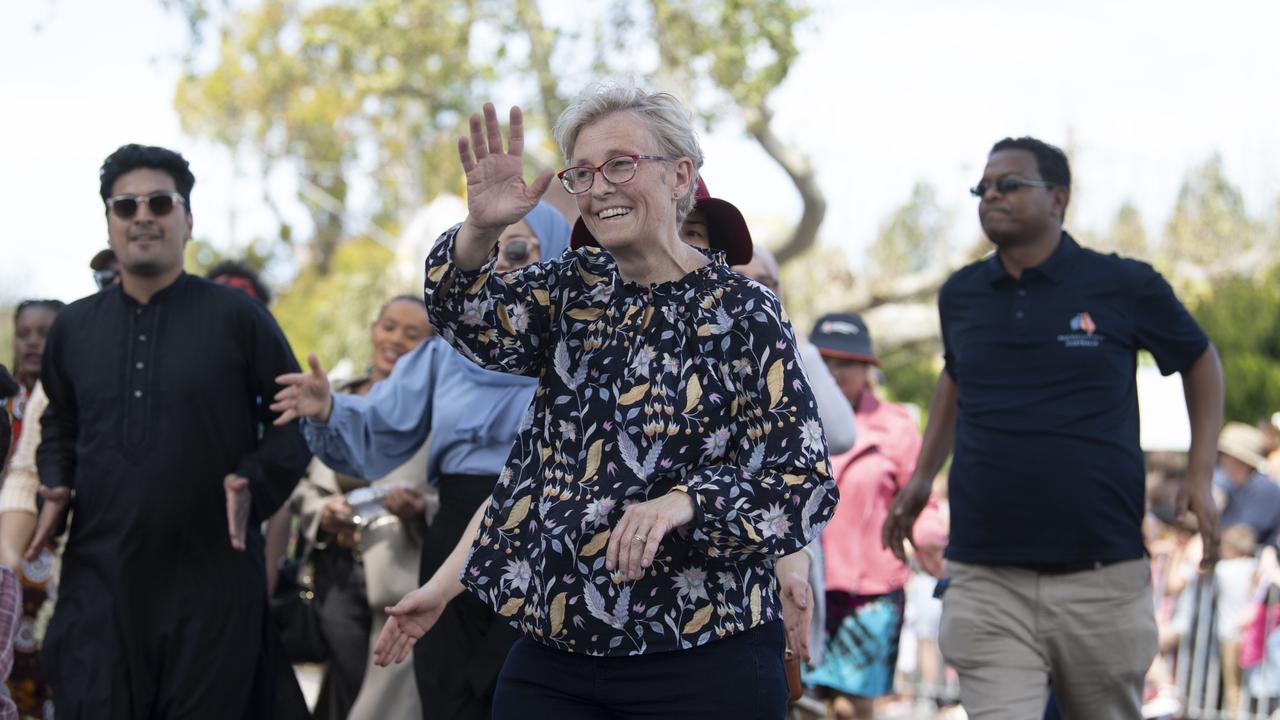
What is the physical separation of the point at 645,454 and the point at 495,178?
0.68 metres

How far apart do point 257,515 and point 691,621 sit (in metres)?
2.41

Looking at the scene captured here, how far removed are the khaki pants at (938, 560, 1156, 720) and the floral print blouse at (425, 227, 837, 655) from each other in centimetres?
228

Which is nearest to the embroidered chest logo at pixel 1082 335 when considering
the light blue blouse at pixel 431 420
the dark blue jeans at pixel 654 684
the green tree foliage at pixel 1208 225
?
the light blue blouse at pixel 431 420

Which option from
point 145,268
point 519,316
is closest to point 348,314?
point 145,268

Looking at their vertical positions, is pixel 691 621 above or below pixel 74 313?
below

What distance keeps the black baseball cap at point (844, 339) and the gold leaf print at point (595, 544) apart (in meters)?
4.88

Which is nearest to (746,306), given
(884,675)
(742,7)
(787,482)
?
(787,482)

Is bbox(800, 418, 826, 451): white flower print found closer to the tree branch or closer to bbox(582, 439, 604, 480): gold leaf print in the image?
bbox(582, 439, 604, 480): gold leaf print

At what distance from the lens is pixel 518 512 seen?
3465 millimetres

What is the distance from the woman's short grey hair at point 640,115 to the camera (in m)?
3.55

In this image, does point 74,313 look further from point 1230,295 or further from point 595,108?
point 1230,295

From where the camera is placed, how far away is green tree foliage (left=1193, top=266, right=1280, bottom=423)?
27547 mm

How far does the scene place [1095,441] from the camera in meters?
5.48

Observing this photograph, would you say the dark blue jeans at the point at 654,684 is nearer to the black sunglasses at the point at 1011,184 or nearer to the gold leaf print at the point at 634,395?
the gold leaf print at the point at 634,395
